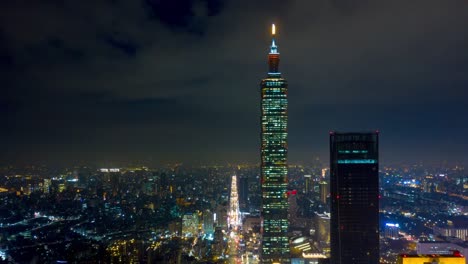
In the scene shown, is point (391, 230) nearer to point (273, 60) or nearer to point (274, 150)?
point (274, 150)

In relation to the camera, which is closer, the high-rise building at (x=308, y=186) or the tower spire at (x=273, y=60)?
the tower spire at (x=273, y=60)

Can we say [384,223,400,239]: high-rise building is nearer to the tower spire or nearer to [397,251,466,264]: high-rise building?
the tower spire

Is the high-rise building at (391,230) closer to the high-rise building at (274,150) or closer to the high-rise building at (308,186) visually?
the high-rise building at (274,150)

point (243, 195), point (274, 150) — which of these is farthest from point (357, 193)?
point (243, 195)

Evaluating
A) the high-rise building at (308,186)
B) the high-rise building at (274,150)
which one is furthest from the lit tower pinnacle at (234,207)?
the high-rise building at (274,150)

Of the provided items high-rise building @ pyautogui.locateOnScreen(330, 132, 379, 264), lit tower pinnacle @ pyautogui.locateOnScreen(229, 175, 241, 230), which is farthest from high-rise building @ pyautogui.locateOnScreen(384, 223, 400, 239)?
lit tower pinnacle @ pyautogui.locateOnScreen(229, 175, 241, 230)

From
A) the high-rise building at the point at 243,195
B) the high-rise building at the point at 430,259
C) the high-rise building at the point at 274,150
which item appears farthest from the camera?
the high-rise building at the point at 243,195
